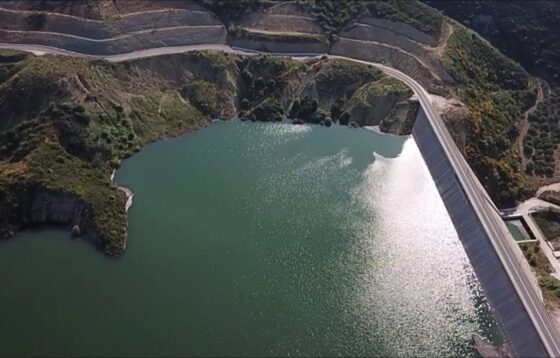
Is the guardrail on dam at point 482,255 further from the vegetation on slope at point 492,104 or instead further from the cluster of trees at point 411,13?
the cluster of trees at point 411,13

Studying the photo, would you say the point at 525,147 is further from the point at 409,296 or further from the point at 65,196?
the point at 65,196

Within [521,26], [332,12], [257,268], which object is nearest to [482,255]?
[257,268]

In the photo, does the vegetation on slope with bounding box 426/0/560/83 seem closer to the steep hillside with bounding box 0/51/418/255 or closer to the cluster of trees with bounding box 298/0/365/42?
the cluster of trees with bounding box 298/0/365/42

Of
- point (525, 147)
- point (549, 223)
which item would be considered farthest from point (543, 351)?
point (525, 147)

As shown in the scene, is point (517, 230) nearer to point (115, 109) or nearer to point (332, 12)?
point (332, 12)

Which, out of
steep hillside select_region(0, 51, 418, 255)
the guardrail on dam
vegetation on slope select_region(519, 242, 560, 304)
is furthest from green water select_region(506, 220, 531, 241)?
steep hillside select_region(0, 51, 418, 255)
